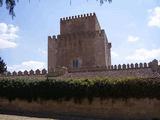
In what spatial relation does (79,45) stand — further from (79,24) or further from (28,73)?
(28,73)

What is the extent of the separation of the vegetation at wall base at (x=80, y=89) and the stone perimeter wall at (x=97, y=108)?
0.35 m

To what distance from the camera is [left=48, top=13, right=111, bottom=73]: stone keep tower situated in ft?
142

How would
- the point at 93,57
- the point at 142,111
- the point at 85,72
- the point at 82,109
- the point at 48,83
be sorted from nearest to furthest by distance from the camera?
the point at 142,111, the point at 82,109, the point at 48,83, the point at 85,72, the point at 93,57

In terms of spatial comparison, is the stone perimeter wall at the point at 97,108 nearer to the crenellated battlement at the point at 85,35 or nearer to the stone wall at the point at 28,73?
the stone wall at the point at 28,73

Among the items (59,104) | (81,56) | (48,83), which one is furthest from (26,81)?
(81,56)

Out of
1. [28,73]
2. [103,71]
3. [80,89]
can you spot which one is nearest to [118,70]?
[103,71]

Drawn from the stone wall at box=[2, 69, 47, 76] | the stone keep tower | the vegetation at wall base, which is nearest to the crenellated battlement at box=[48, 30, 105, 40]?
the stone keep tower

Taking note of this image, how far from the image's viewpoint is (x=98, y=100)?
81.3ft

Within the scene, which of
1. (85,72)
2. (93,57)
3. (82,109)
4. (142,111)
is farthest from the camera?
(93,57)

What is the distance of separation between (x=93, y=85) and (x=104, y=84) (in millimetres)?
822

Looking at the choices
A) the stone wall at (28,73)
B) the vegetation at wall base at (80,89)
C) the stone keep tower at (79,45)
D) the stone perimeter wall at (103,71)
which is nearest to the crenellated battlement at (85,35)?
the stone keep tower at (79,45)

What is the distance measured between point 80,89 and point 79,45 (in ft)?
61.3

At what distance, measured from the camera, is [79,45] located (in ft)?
144

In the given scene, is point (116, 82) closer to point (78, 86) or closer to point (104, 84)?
point (104, 84)
